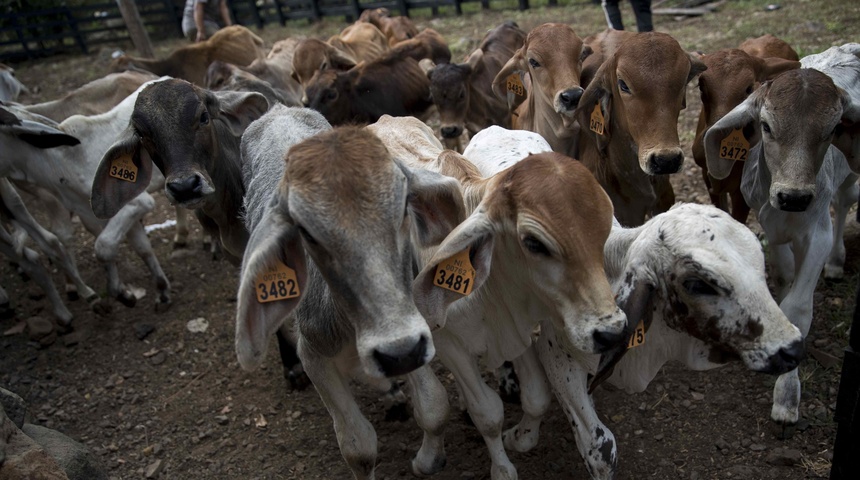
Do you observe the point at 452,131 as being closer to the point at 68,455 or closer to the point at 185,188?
the point at 185,188

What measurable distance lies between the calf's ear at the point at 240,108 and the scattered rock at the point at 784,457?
4.05 m

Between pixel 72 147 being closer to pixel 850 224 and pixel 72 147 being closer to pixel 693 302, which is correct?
pixel 693 302

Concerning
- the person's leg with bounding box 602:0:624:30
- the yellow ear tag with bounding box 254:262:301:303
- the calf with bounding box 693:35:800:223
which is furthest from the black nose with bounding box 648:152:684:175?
the person's leg with bounding box 602:0:624:30

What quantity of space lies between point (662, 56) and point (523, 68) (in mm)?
1871

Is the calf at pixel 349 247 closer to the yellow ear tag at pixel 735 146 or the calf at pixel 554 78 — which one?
the yellow ear tag at pixel 735 146

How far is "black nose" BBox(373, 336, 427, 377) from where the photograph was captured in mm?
2752

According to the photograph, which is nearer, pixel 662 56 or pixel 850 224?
pixel 662 56

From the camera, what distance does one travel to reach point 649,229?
3.49 metres

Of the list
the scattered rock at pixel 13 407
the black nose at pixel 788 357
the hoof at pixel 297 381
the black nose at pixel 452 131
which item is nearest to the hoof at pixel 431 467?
the hoof at pixel 297 381

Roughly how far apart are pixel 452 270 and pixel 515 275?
0.44 meters

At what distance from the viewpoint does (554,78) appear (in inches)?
224

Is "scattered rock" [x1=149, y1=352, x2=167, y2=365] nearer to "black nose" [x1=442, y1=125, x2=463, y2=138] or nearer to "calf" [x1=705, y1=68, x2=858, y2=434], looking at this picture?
"black nose" [x1=442, y1=125, x2=463, y2=138]

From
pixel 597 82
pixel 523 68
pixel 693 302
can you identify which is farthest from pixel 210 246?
pixel 693 302

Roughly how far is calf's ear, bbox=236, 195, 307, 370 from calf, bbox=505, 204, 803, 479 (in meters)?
1.52
